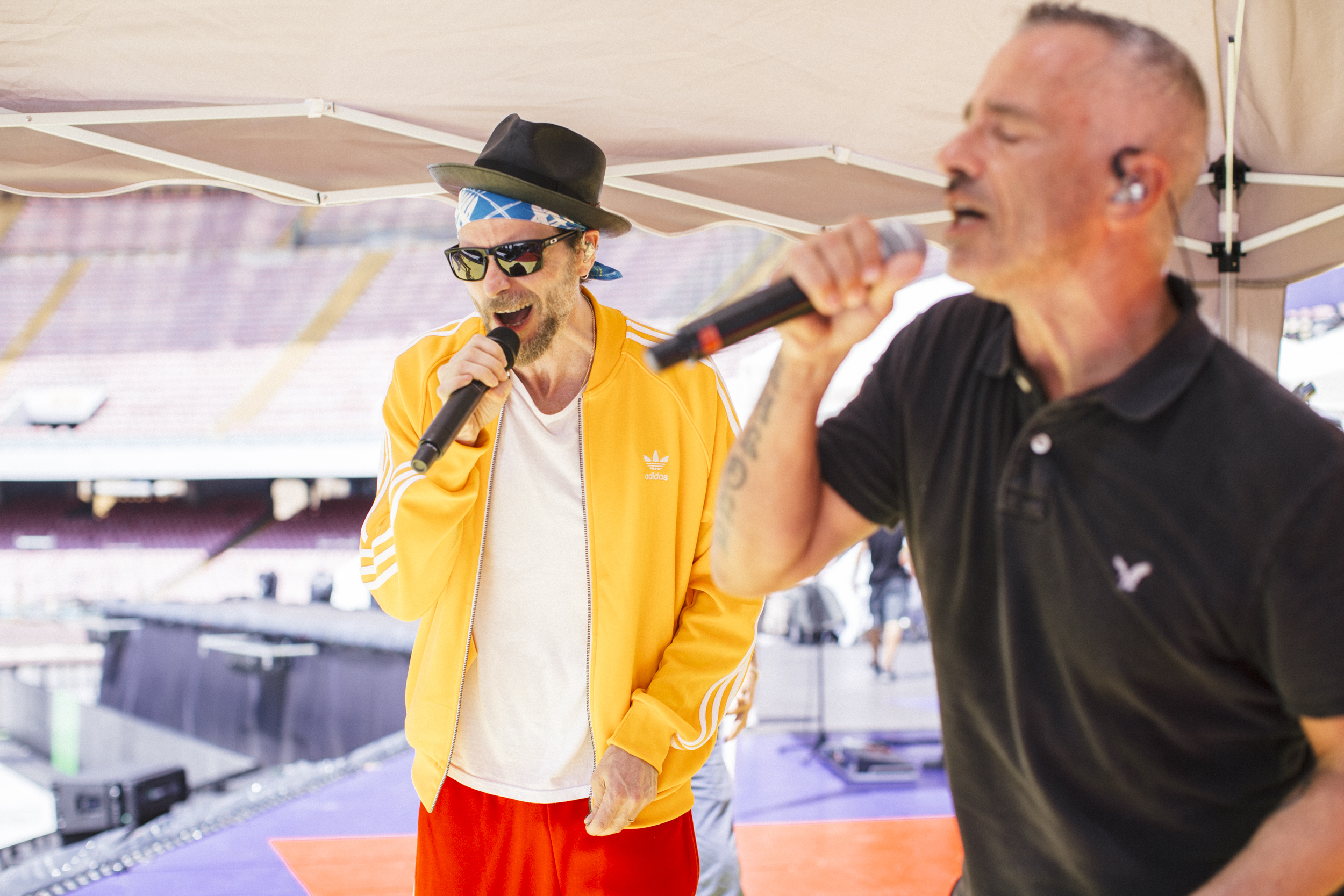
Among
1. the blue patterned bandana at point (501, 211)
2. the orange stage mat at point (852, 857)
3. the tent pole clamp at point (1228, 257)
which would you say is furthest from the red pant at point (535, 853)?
the tent pole clamp at point (1228, 257)

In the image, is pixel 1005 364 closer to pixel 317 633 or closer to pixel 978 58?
pixel 978 58

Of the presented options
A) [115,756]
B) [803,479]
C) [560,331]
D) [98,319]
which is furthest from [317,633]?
[98,319]

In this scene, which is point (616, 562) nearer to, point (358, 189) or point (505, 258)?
point (505, 258)

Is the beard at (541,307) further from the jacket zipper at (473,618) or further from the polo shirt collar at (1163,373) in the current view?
the polo shirt collar at (1163,373)

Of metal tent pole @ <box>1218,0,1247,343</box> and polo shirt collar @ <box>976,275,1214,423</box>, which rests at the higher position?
metal tent pole @ <box>1218,0,1247,343</box>

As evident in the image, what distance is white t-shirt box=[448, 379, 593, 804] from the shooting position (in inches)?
69.4

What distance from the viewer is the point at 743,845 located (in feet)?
15.6

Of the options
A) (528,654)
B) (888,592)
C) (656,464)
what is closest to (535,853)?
(528,654)

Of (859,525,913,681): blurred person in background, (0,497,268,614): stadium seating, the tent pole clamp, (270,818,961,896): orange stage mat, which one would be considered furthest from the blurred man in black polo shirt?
(0,497,268,614): stadium seating

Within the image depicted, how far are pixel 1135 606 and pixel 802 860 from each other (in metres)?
4.02

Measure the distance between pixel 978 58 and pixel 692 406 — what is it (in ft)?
3.89

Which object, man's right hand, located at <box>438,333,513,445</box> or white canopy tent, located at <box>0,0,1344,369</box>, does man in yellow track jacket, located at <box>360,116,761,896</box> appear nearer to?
man's right hand, located at <box>438,333,513,445</box>

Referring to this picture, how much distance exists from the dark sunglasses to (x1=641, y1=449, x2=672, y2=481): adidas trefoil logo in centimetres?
41

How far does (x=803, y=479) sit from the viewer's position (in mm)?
1102
